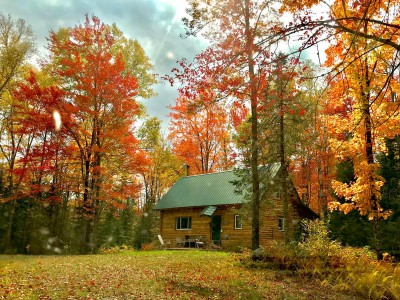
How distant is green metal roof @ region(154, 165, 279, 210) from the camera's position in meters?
27.0

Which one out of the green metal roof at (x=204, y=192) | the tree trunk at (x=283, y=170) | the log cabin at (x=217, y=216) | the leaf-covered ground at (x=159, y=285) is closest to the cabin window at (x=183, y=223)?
the log cabin at (x=217, y=216)

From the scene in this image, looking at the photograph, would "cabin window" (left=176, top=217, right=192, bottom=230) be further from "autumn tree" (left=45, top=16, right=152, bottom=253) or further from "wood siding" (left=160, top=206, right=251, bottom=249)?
"autumn tree" (left=45, top=16, right=152, bottom=253)

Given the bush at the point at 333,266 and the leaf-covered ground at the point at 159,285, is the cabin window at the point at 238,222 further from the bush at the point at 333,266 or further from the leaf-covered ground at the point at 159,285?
the leaf-covered ground at the point at 159,285

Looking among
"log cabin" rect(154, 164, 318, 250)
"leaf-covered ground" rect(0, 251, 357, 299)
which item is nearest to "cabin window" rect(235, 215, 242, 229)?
"log cabin" rect(154, 164, 318, 250)

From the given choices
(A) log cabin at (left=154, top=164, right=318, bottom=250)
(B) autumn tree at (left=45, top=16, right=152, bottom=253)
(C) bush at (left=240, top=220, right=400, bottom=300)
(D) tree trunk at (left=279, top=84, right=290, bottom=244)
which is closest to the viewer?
(C) bush at (left=240, top=220, right=400, bottom=300)

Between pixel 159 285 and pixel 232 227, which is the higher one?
pixel 232 227

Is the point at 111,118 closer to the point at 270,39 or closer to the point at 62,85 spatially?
the point at 62,85

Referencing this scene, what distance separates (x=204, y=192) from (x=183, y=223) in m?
3.44

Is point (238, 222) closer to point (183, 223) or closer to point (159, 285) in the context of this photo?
point (183, 223)

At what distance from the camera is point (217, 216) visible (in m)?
27.6

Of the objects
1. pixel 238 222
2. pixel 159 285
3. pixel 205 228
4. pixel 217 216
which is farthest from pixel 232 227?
pixel 159 285

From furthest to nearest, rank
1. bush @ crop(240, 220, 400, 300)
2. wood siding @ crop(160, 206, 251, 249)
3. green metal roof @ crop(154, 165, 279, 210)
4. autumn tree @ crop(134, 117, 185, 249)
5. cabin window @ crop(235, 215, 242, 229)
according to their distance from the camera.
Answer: autumn tree @ crop(134, 117, 185, 249) → green metal roof @ crop(154, 165, 279, 210) → cabin window @ crop(235, 215, 242, 229) → wood siding @ crop(160, 206, 251, 249) → bush @ crop(240, 220, 400, 300)

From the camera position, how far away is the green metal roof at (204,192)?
1062 inches

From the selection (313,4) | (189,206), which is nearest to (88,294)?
(313,4)
